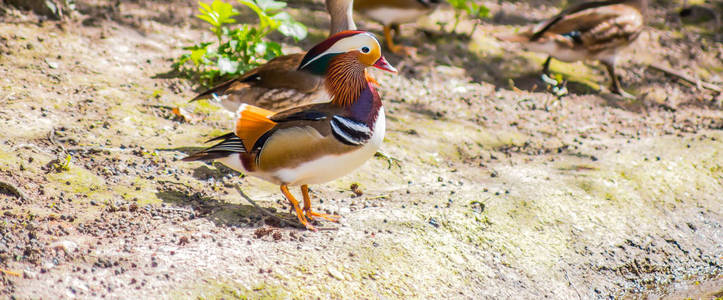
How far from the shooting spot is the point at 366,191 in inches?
168

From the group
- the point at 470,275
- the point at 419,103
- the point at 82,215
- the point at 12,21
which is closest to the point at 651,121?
the point at 419,103

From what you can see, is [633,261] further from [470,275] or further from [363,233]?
[363,233]

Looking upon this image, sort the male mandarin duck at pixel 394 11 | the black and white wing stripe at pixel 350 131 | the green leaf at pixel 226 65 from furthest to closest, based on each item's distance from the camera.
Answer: the male mandarin duck at pixel 394 11 < the green leaf at pixel 226 65 < the black and white wing stripe at pixel 350 131

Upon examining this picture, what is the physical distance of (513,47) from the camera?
7.60 m

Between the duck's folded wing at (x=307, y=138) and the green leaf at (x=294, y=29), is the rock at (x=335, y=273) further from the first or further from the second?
the green leaf at (x=294, y=29)

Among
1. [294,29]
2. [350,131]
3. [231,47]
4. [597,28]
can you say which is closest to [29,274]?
[350,131]

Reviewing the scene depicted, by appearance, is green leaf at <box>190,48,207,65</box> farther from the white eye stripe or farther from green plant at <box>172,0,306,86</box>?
the white eye stripe

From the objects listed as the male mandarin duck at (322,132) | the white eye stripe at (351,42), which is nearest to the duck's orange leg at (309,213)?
the male mandarin duck at (322,132)

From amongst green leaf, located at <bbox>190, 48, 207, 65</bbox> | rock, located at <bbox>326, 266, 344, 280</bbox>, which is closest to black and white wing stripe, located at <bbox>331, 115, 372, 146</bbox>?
rock, located at <bbox>326, 266, 344, 280</bbox>

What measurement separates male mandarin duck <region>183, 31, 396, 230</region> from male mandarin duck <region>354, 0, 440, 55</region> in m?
3.31

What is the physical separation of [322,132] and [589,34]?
421 centimetres

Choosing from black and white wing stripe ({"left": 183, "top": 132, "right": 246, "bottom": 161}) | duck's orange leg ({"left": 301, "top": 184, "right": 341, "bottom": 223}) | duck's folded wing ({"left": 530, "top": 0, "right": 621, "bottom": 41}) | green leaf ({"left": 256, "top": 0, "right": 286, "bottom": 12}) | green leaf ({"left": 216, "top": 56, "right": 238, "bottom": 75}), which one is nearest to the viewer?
black and white wing stripe ({"left": 183, "top": 132, "right": 246, "bottom": 161})

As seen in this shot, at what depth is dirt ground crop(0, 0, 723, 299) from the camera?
124 inches

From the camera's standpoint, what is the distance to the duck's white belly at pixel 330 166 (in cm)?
348
